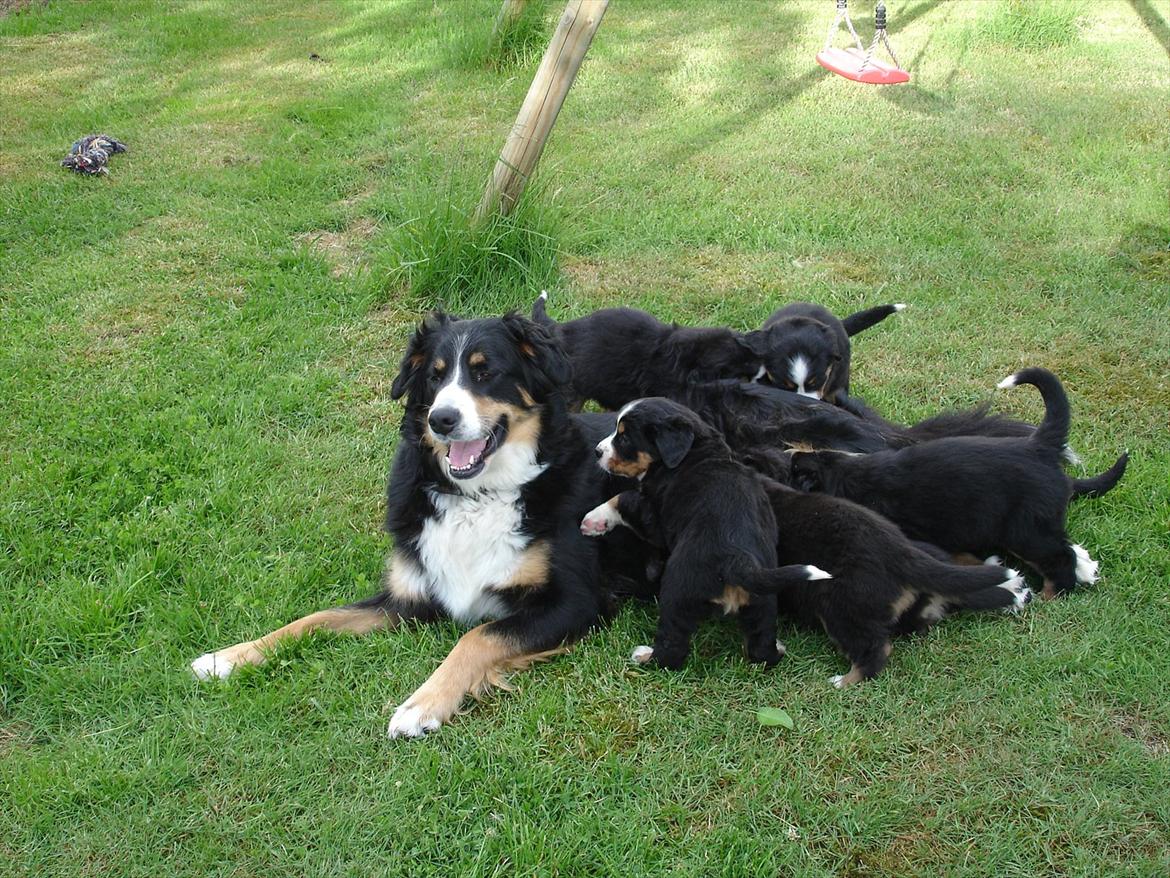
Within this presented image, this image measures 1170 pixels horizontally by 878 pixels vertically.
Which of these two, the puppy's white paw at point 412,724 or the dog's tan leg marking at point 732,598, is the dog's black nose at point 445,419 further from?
the dog's tan leg marking at point 732,598

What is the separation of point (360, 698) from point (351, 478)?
1.45m

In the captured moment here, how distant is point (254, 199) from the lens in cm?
721

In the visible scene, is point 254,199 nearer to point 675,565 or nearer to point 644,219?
point 644,219

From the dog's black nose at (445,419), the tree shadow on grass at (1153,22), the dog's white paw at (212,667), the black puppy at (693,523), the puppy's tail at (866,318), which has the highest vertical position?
the dog's black nose at (445,419)

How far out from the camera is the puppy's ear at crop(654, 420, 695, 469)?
3395 millimetres

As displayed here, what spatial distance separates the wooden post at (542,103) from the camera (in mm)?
5551

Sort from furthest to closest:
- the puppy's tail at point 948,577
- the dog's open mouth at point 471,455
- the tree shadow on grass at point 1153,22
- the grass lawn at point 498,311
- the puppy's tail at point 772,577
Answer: the tree shadow on grass at point 1153,22 < the dog's open mouth at point 471,455 < the puppy's tail at point 948,577 < the puppy's tail at point 772,577 < the grass lawn at point 498,311

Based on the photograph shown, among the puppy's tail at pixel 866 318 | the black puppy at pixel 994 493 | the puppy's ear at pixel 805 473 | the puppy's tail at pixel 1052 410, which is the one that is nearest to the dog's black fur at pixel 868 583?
the black puppy at pixel 994 493

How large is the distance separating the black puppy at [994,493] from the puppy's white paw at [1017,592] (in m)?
0.10

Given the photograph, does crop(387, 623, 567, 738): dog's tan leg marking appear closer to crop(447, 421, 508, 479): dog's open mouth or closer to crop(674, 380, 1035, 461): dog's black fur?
crop(447, 421, 508, 479): dog's open mouth

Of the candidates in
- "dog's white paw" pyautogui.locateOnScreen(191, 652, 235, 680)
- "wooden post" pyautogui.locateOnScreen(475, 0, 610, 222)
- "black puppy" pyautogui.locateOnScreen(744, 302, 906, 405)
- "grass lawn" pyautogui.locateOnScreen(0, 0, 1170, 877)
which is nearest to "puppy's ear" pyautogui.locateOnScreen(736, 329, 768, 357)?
"black puppy" pyautogui.locateOnScreen(744, 302, 906, 405)

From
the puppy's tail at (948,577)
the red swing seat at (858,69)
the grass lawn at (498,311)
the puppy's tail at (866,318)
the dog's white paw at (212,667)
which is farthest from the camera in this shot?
the red swing seat at (858,69)

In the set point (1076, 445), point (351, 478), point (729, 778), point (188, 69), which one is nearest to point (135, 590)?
point (351, 478)

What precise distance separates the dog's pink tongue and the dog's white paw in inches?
41.6
